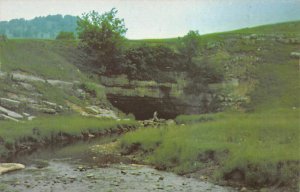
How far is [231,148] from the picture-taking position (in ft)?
91.2

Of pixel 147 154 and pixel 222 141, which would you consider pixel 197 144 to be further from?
pixel 147 154

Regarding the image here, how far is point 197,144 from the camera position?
1194 inches

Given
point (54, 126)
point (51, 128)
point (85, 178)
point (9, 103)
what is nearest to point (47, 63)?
point (9, 103)

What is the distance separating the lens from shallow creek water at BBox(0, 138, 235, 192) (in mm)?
23297

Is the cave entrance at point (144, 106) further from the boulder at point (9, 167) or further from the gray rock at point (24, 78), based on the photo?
the boulder at point (9, 167)

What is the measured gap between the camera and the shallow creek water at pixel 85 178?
23297 mm

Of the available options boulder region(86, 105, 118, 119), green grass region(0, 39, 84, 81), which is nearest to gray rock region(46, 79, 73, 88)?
green grass region(0, 39, 84, 81)

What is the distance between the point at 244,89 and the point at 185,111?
35.2 ft

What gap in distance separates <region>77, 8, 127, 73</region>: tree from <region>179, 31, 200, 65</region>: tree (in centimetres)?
1062

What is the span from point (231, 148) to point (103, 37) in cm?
5800

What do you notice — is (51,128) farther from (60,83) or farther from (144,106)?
(144,106)

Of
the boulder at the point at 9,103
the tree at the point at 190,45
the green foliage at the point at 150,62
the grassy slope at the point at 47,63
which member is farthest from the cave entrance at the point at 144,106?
the boulder at the point at 9,103

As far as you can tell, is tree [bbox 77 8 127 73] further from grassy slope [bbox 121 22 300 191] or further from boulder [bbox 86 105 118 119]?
grassy slope [bbox 121 22 300 191]

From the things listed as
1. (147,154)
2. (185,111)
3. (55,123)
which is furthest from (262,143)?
(185,111)
